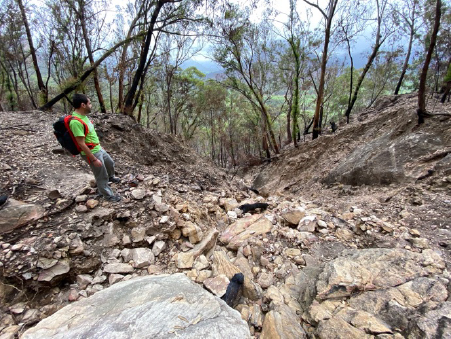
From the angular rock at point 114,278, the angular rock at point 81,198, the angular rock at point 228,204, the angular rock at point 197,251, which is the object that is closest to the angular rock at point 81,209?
the angular rock at point 81,198

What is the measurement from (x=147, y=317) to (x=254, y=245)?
1.65 metres

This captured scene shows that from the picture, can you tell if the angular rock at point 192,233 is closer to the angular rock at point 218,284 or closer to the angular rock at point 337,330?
the angular rock at point 218,284

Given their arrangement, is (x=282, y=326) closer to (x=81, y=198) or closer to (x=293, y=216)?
(x=293, y=216)

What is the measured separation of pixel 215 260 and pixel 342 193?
13.4 feet

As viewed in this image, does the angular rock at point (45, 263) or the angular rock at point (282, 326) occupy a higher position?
the angular rock at point (45, 263)

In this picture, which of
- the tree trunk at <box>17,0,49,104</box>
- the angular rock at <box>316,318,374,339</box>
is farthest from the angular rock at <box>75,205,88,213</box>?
the tree trunk at <box>17,0,49,104</box>

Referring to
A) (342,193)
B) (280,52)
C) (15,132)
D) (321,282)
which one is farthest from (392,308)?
(280,52)

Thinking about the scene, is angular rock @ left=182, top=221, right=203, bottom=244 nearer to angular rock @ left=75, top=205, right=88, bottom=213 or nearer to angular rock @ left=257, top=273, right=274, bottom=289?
angular rock @ left=257, top=273, right=274, bottom=289

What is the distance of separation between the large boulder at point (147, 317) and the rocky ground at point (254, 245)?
1.17 ft

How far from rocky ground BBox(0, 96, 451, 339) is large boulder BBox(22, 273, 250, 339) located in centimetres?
36

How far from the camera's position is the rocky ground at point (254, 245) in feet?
6.09

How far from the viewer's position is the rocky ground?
1.86 metres

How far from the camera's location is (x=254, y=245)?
2904 mm

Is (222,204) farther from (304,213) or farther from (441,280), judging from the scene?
(441,280)
